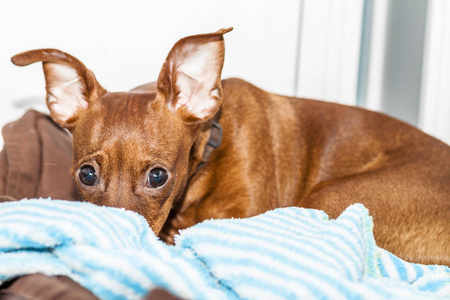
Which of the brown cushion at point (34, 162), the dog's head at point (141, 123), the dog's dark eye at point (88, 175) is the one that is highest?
the dog's head at point (141, 123)

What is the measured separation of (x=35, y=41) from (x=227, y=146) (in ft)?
5.38

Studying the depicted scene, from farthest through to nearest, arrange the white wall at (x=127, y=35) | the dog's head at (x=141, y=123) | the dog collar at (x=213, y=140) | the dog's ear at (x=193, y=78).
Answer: the white wall at (x=127, y=35), the dog collar at (x=213, y=140), the dog's ear at (x=193, y=78), the dog's head at (x=141, y=123)

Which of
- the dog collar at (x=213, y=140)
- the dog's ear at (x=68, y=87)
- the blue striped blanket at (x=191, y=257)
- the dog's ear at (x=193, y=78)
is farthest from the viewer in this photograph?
the dog collar at (x=213, y=140)

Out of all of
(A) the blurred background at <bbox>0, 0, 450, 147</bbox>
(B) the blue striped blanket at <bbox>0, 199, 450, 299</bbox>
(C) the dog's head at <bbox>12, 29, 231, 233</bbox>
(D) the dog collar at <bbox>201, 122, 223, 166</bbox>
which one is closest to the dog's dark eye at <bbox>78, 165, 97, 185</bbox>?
(C) the dog's head at <bbox>12, 29, 231, 233</bbox>

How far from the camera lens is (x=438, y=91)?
155 inches

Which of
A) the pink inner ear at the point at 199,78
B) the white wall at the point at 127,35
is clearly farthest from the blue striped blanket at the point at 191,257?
the white wall at the point at 127,35

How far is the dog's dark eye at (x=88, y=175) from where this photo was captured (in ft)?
7.46

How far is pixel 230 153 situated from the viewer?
288 centimetres

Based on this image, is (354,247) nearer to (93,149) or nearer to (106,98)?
(93,149)

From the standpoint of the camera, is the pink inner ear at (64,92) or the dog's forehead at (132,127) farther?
the pink inner ear at (64,92)

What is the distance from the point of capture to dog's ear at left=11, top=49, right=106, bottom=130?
2.54m

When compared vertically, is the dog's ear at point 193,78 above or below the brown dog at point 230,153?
above

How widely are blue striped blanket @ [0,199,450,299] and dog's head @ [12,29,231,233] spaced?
1.66 feet

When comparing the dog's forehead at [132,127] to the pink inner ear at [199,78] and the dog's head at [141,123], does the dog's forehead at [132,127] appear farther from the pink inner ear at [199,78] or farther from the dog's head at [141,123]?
the pink inner ear at [199,78]
